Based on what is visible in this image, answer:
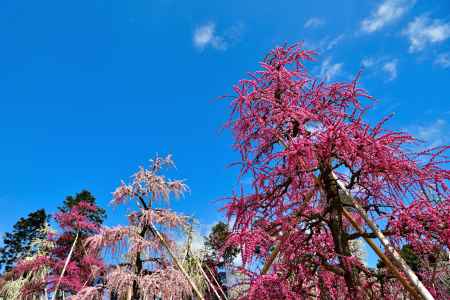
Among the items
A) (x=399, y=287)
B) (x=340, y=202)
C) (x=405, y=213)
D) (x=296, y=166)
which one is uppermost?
(x=296, y=166)

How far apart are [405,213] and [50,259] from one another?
43.4ft

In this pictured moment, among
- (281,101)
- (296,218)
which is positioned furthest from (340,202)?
(281,101)

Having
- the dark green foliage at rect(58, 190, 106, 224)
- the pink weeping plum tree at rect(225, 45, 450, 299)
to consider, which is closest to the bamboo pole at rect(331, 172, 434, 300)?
the pink weeping plum tree at rect(225, 45, 450, 299)

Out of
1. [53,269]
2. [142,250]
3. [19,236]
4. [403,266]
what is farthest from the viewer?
[19,236]

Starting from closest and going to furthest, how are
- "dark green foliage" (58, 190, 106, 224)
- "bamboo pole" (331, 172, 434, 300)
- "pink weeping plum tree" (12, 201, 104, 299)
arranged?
"bamboo pole" (331, 172, 434, 300) < "pink weeping plum tree" (12, 201, 104, 299) < "dark green foliage" (58, 190, 106, 224)

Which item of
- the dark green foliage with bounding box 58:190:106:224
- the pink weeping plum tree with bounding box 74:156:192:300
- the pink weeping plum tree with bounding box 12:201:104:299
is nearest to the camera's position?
the pink weeping plum tree with bounding box 74:156:192:300

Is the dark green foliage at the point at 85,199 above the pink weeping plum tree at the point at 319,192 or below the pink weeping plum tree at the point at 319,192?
above

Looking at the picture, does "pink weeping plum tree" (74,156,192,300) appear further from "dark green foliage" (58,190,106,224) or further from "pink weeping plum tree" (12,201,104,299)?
"dark green foliage" (58,190,106,224)

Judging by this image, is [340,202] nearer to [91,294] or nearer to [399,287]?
[399,287]

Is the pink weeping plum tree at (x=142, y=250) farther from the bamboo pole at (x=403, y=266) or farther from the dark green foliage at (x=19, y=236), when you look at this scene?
the dark green foliage at (x=19, y=236)

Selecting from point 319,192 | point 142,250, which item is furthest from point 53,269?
point 319,192

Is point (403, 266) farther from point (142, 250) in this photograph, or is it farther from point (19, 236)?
point (19, 236)

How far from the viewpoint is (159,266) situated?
26.2ft

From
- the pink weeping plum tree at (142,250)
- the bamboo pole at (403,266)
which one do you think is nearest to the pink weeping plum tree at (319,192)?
the bamboo pole at (403,266)
